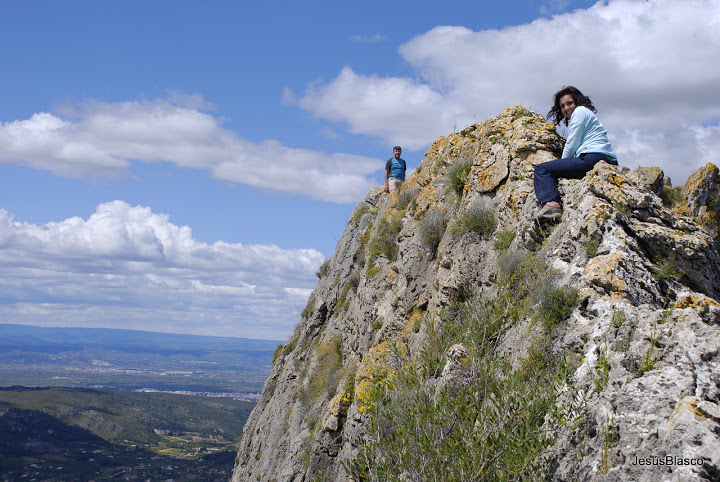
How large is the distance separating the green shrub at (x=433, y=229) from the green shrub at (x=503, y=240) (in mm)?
3064

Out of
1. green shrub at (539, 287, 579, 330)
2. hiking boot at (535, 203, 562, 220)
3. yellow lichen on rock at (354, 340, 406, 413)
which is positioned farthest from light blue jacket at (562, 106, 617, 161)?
yellow lichen on rock at (354, 340, 406, 413)

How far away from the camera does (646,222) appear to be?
27.8ft

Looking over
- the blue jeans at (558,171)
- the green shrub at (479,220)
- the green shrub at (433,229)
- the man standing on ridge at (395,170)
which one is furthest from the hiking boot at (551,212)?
the man standing on ridge at (395,170)

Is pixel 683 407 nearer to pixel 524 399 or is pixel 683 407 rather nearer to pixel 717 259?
pixel 524 399

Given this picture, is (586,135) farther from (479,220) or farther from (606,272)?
(606,272)

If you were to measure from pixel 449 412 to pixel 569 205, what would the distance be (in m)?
4.66

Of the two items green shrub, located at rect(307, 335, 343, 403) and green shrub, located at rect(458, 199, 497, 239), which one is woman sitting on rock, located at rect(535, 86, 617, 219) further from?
green shrub, located at rect(307, 335, 343, 403)

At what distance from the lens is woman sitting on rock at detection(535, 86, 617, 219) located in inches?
380

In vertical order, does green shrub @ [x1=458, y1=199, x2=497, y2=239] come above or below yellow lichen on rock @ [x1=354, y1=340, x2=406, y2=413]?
above

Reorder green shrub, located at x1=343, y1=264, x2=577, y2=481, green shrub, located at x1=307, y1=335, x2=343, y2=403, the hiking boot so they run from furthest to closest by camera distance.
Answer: green shrub, located at x1=307, y1=335, x2=343, y2=403 → the hiking boot → green shrub, located at x1=343, y1=264, x2=577, y2=481

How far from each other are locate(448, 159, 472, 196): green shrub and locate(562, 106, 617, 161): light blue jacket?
4.47m

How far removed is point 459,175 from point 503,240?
418cm

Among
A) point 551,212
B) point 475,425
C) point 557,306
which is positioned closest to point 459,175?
point 551,212

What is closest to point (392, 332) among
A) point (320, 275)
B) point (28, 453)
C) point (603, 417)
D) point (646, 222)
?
point (646, 222)
